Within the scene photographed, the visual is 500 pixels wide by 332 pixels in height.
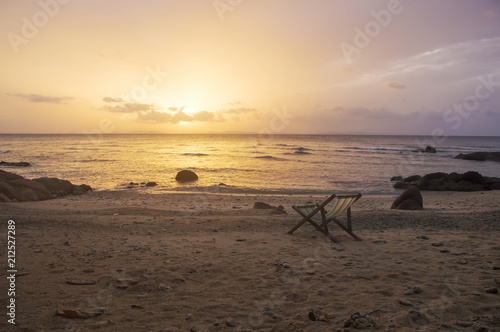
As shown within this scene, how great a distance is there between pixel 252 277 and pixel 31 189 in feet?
45.8

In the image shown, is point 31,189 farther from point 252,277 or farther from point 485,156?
point 485,156

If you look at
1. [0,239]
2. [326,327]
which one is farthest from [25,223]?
[326,327]

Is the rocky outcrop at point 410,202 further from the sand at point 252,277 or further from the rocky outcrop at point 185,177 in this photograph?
the rocky outcrop at point 185,177

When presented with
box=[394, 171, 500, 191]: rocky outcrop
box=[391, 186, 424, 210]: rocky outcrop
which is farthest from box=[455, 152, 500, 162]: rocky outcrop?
box=[391, 186, 424, 210]: rocky outcrop

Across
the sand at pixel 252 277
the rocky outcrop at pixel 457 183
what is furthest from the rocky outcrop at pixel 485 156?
the sand at pixel 252 277

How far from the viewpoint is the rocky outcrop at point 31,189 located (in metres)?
13.7

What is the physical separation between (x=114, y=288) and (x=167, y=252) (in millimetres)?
1707

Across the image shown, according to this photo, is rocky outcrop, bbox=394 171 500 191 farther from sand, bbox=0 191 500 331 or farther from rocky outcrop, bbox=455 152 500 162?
rocky outcrop, bbox=455 152 500 162

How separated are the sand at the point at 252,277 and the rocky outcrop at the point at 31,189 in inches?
266

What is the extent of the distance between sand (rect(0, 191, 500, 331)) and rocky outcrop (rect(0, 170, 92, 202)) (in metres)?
6.75

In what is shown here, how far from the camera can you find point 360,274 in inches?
194

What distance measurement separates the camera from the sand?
3598 mm

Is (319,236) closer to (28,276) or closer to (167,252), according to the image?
(167,252)

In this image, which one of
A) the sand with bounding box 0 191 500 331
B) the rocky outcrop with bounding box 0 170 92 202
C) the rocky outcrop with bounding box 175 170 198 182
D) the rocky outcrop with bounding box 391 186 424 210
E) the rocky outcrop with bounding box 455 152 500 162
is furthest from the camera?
the rocky outcrop with bounding box 455 152 500 162
